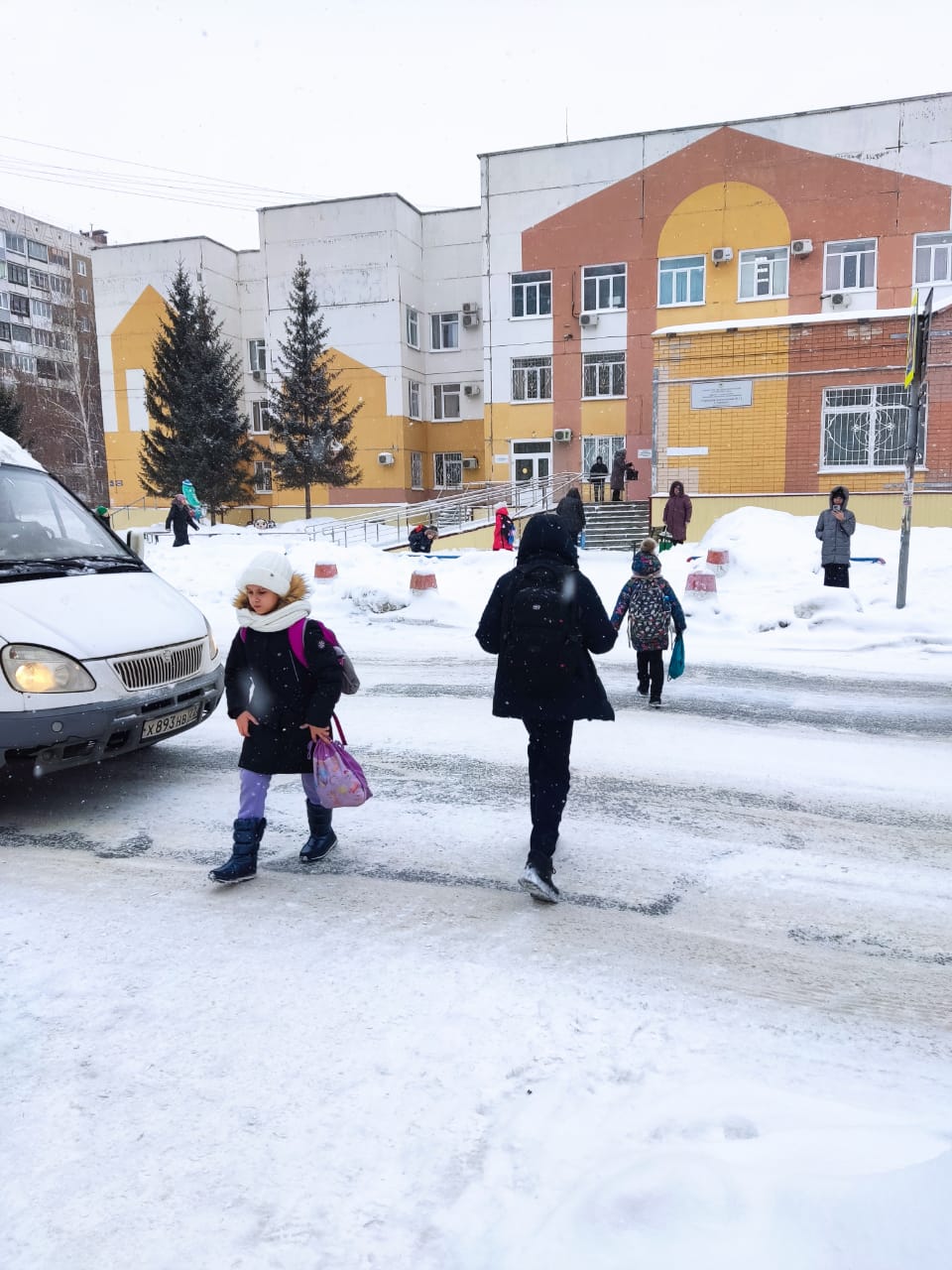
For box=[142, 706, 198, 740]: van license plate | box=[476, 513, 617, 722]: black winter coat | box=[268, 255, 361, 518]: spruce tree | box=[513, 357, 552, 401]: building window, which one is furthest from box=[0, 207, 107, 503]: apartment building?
box=[476, 513, 617, 722]: black winter coat

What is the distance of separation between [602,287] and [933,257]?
10856 millimetres

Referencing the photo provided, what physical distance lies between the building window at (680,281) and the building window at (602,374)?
2488mm

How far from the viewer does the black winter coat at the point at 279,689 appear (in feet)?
12.7

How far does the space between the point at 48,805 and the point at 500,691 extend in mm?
2882

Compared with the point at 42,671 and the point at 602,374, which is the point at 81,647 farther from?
the point at 602,374

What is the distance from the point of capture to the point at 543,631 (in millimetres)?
3736

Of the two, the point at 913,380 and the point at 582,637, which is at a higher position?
the point at 913,380

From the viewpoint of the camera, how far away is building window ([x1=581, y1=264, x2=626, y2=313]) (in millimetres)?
30906

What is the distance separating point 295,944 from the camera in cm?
335

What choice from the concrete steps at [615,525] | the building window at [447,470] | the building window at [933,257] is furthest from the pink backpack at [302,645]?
the building window at [447,470]

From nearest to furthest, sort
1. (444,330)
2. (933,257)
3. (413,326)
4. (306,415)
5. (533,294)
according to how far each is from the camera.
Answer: (933,257)
(533,294)
(306,415)
(413,326)
(444,330)

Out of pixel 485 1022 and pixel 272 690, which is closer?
pixel 485 1022

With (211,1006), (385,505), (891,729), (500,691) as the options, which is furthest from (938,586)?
(385,505)

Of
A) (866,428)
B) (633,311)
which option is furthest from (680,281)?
(866,428)
